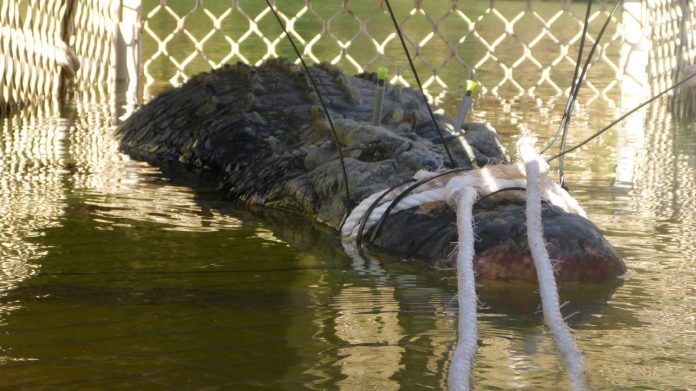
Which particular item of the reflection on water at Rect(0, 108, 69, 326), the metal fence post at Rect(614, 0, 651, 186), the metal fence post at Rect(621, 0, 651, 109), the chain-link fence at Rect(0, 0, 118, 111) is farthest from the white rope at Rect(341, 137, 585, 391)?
the metal fence post at Rect(621, 0, 651, 109)

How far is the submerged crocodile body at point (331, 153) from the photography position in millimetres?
2896

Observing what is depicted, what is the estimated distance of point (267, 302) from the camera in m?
2.62

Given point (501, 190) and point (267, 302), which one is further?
point (501, 190)

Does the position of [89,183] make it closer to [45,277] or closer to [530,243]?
[45,277]

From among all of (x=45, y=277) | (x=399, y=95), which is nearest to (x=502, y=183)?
(x=45, y=277)

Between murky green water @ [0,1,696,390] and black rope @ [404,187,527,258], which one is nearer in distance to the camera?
murky green water @ [0,1,696,390]

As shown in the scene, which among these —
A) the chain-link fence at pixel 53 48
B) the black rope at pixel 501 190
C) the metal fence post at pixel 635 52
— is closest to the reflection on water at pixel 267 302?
the black rope at pixel 501 190

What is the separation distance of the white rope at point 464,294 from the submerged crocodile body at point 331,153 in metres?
0.08

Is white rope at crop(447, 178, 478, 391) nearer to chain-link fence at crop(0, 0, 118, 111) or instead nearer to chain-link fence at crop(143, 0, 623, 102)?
chain-link fence at crop(0, 0, 118, 111)

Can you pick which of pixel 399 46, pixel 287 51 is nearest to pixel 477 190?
pixel 287 51

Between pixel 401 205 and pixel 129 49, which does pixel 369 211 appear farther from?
pixel 129 49

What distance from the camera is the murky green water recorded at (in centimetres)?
211

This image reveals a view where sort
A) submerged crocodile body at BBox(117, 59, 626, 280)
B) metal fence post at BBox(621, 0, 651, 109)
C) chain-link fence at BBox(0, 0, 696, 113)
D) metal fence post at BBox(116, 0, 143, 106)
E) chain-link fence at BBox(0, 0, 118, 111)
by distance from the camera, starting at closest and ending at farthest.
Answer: submerged crocodile body at BBox(117, 59, 626, 280) < chain-link fence at BBox(0, 0, 118, 111) < chain-link fence at BBox(0, 0, 696, 113) < metal fence post at BBox(116, 0, 143, 106) < metal fence post at BBox(621, 0, 651, 109)

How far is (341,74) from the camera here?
484 cm
